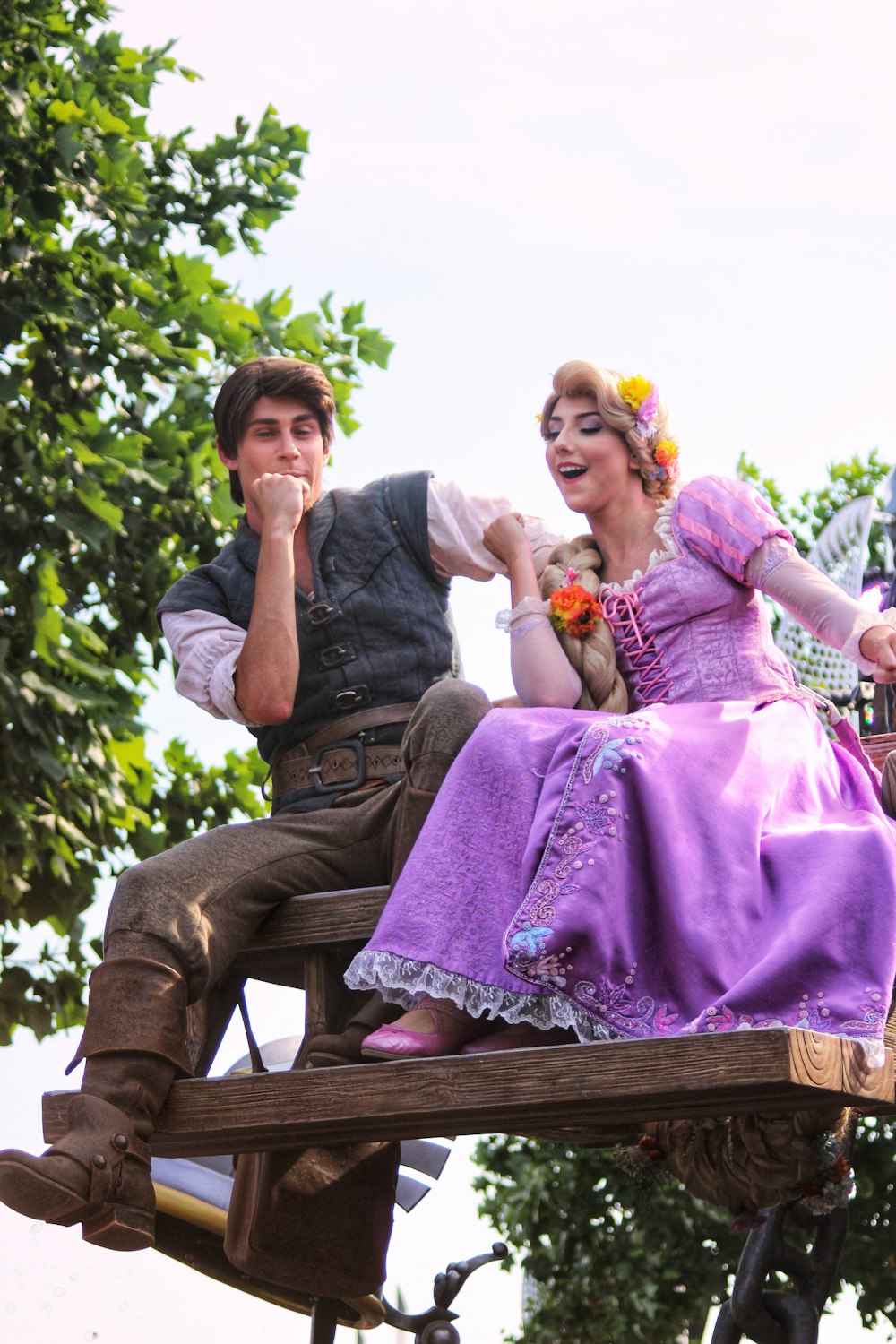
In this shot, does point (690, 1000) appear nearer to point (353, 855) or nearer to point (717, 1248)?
point (353, 855)

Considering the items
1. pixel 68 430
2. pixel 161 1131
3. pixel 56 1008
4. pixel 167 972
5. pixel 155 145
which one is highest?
pixel 155 145

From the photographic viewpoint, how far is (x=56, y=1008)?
747 cm

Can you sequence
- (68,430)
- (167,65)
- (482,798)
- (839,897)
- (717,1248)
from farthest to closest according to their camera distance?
1. (717,1248)
2. (167,65)
3. (68,430)
4. (482,798)
5. (839,897)

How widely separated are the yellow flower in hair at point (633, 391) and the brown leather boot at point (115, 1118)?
167 centimetres

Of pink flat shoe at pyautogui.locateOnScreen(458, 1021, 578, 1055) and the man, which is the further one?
the man

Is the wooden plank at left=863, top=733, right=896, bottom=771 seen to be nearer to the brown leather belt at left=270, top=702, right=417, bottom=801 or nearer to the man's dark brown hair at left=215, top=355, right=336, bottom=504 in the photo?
the brown leather belt at left=270, top=702, right=417, bottom=801

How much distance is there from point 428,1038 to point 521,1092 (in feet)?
0.92

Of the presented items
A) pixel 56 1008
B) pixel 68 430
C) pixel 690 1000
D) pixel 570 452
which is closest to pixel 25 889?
pixel 56 1008

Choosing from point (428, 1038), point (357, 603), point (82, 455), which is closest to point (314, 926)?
point (428, 1038)

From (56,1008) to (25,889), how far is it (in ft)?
1.72

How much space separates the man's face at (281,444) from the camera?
15.2 ft

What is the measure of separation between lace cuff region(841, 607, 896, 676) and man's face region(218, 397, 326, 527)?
1.45m

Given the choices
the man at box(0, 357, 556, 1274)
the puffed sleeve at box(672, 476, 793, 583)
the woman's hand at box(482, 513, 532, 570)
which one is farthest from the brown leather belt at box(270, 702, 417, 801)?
the puffed sleeve at box(672, 476, 793, 583)

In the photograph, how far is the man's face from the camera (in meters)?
4.64
